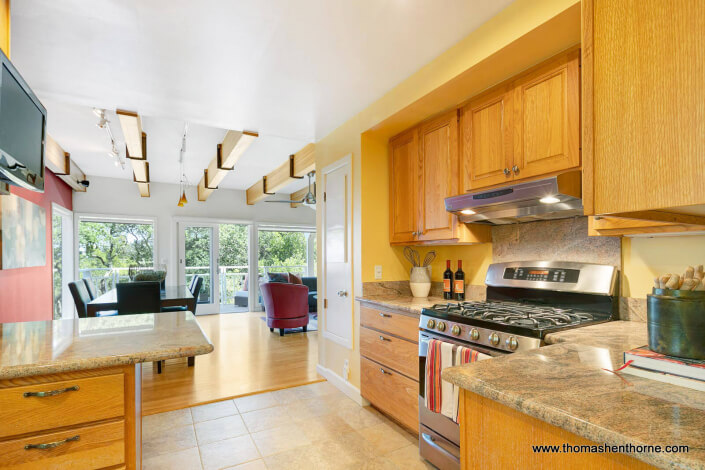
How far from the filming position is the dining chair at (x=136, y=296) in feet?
12.1

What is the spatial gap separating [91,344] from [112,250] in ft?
20.2

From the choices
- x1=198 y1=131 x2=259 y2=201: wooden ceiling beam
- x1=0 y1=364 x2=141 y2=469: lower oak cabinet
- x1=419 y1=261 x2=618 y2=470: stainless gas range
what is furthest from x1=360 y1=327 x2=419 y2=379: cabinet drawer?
x1=198 y1=131 x2=259 y2=201: wooden ceiling beam

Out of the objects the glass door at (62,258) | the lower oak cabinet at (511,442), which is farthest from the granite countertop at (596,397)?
the glass door at (62,258)

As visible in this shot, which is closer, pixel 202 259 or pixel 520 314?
pixel 520 314

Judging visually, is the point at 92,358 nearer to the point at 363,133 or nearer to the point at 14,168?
the point at 14,168

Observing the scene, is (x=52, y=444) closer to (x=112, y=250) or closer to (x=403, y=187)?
(x=403, y=187)

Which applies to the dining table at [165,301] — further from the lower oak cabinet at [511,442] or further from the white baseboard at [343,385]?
the lower oak cabinet at [511,442]

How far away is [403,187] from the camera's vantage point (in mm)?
2906

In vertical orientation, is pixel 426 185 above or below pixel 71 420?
above

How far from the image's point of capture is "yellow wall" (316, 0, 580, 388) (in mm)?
1682

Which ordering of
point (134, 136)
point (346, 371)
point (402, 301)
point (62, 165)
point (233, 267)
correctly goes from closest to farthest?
point (402, 301)
point (346, 371)
point (134, 136)
point (62, 165)
point (233, 267)

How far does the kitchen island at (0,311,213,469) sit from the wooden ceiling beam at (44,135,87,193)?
9.66 ft

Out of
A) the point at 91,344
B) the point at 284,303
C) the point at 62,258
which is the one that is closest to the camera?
the point at 91,344

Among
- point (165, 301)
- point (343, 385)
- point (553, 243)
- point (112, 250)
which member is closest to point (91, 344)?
point (343, 385)
